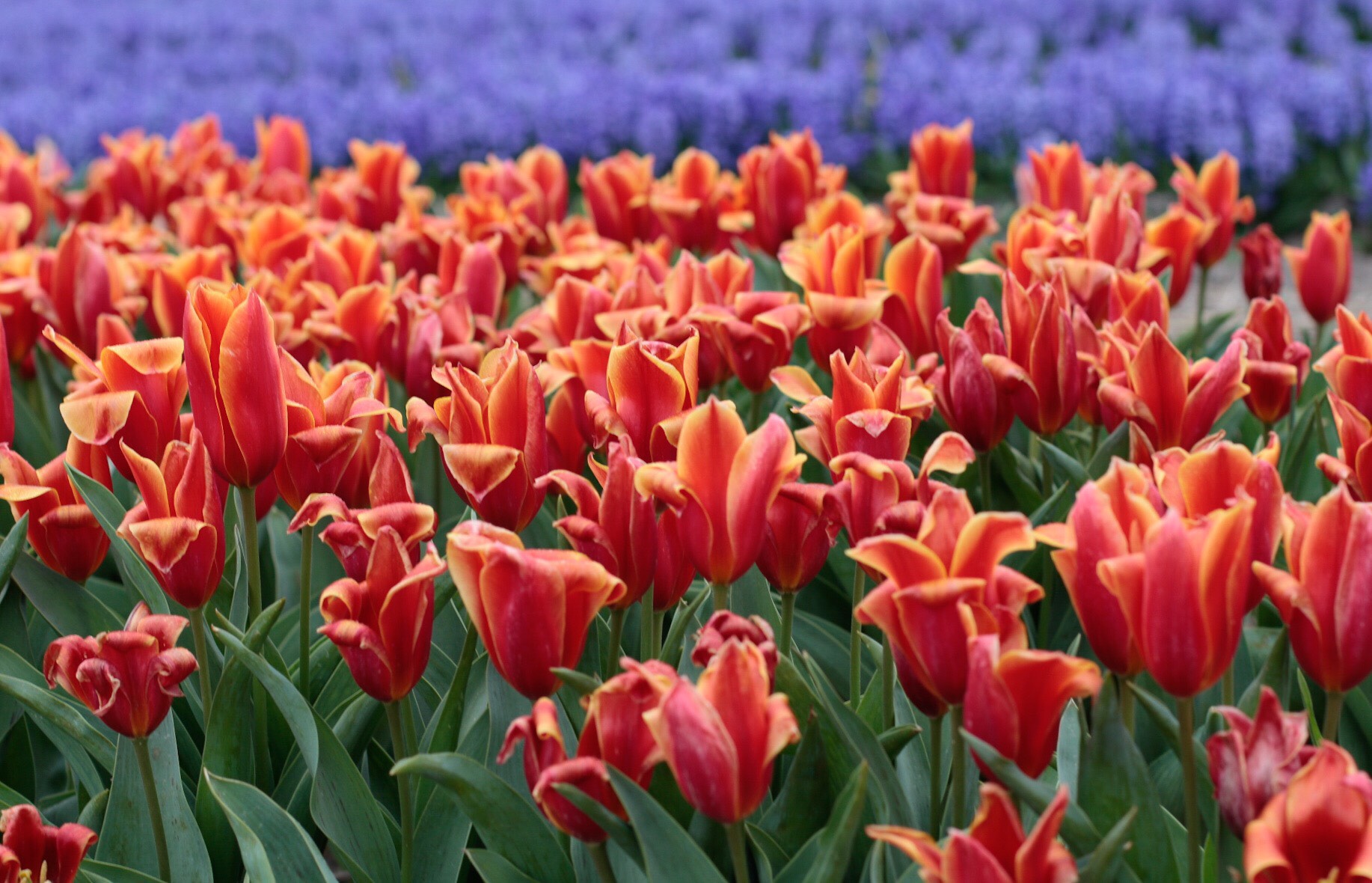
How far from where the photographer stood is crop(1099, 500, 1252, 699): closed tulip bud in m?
0.90

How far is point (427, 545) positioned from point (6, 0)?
15128mm

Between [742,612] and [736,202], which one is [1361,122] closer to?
[736,202]

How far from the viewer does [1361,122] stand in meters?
6.26

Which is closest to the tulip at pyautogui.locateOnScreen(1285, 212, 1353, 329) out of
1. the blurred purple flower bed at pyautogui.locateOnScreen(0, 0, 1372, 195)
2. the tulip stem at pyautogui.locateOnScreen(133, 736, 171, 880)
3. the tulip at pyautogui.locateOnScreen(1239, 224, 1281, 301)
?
the tulip at pyautogui.locateOnScreen(1239, 224, 1281, 301)

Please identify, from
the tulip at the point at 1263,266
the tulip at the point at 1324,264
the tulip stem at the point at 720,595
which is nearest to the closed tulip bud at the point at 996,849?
the tulip stem at the point at 720,595

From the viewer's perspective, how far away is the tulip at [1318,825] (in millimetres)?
803

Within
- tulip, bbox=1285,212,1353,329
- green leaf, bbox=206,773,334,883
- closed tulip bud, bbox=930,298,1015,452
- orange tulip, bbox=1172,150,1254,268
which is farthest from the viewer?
orange tulip, bbox=1172,150,1254,268

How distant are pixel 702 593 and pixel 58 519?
689 mm

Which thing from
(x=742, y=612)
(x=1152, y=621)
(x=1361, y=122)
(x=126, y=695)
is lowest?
(x=1361, y=122)

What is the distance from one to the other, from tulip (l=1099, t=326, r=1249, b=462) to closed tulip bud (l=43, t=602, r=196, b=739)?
96cm

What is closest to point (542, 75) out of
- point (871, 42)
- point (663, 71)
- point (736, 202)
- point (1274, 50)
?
point (663, 71)

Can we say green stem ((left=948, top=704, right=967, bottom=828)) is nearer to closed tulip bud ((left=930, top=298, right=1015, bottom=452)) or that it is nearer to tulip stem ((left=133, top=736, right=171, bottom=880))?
closed tulip bud ((left=930, top=298, right=1015, bottom=452))

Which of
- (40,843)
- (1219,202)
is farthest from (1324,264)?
(40,843)

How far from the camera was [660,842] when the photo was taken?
987 millimetres
